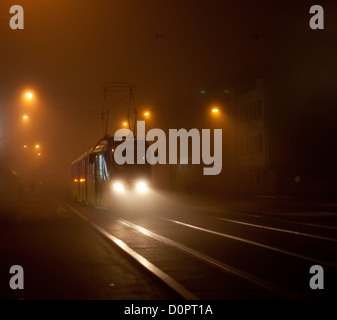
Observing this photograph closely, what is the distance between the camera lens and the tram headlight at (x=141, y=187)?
1081 inches

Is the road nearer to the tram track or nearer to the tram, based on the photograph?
the tram track

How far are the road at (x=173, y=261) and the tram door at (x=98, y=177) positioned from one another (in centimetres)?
935

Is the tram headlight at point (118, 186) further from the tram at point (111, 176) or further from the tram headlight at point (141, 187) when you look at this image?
the tram headlight at point (141, 187)

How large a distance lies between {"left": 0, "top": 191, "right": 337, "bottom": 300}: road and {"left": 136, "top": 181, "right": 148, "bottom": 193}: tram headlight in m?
9.28

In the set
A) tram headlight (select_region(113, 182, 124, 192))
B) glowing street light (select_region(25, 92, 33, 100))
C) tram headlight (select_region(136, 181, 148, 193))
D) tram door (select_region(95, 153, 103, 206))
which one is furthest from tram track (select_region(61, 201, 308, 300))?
glowing street light (select_region(25, 92, 33, 100))

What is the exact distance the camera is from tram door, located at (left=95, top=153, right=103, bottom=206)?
27.6 m

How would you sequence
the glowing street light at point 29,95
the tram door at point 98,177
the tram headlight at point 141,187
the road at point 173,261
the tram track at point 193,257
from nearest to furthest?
the tram track at point 193,257, the road at point 173,261, the tram headlight at point 141,187, the tram door at point 98,177, the glowing street light at point 29,95

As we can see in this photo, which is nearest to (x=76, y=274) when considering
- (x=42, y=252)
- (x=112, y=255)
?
(x=112, y=255)

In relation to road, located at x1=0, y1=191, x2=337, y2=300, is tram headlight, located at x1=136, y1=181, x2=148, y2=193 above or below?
above

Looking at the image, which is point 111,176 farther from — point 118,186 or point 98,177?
point 98,177

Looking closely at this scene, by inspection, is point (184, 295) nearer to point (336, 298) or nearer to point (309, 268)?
point (336, 298)

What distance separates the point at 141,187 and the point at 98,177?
2.39 meters

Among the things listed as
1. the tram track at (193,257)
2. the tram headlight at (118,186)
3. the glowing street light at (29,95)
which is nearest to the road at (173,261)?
the tram track at (193,257)
